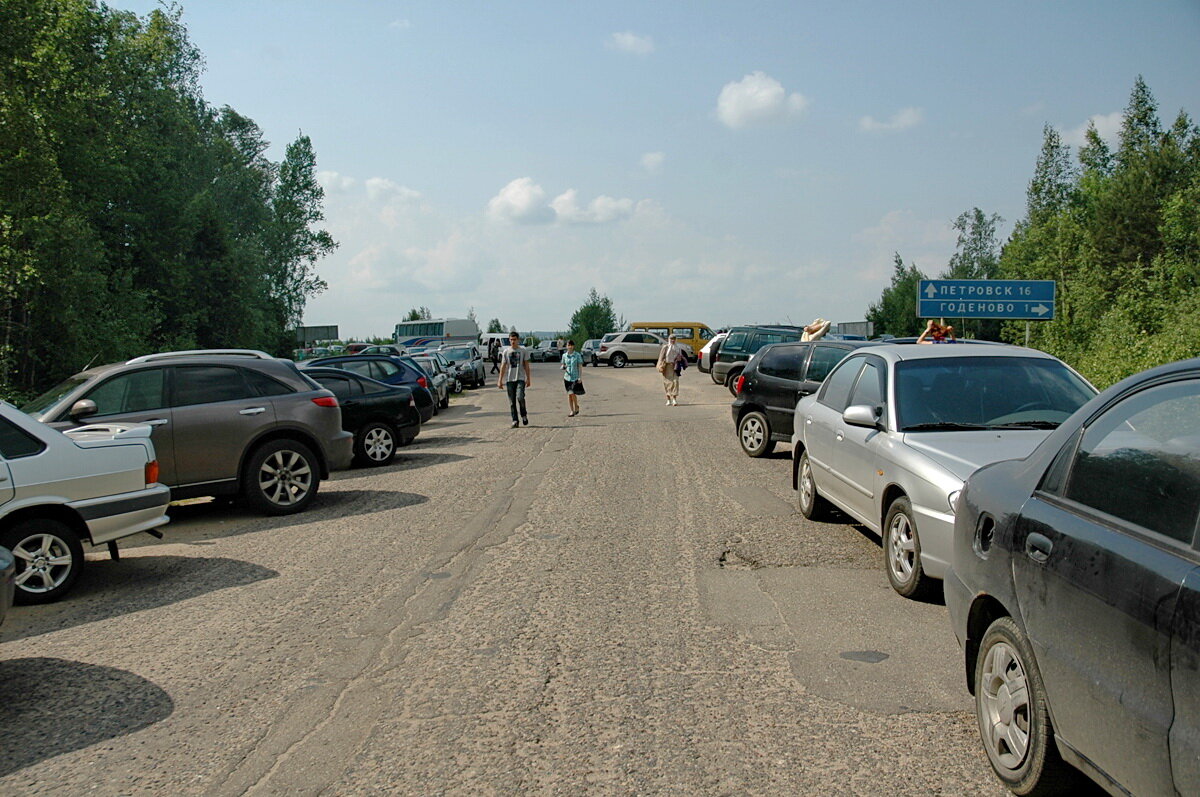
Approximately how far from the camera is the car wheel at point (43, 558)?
6.82 metres

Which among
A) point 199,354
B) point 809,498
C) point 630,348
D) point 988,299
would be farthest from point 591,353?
point 809,498

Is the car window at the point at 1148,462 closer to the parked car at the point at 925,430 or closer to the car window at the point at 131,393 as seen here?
the parked car at the point at 925,430

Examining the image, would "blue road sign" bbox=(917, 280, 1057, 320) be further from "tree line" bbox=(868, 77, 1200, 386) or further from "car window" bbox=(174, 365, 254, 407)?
"car window" bbox=(174, 365, 254, 407)

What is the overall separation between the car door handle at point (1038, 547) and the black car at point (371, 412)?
492 inches

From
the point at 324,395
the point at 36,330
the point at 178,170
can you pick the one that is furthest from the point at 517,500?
the point at 178,170

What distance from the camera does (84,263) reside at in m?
28.0

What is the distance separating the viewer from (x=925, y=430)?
22.4ft

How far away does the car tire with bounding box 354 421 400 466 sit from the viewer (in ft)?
48.9

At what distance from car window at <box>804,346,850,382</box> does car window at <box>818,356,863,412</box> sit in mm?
4380

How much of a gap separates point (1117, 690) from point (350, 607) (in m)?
4.79

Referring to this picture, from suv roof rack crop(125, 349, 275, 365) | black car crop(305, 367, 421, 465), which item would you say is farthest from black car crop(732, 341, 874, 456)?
suv roof rack crop(125, 349, 275, 365)

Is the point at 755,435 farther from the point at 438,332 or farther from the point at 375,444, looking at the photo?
the point at 438,332

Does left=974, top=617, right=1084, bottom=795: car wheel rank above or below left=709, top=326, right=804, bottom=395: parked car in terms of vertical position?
below

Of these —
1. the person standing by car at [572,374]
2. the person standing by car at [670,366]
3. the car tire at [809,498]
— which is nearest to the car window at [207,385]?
the car tire at [809,498]
